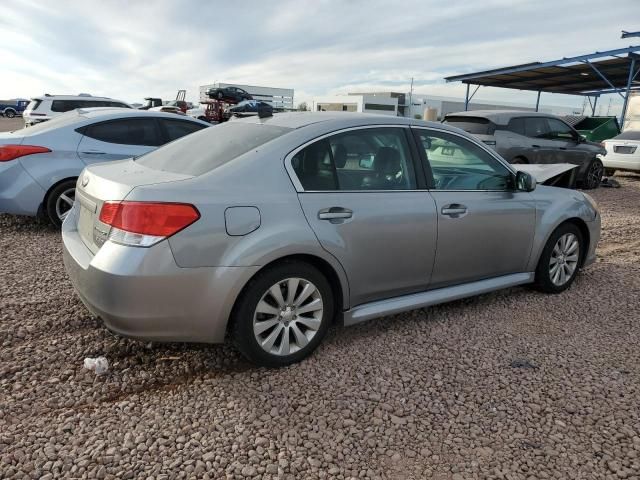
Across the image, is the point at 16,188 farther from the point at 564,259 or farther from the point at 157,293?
the point at 564,259

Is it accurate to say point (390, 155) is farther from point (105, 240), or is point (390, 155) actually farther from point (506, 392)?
point (105, 240)

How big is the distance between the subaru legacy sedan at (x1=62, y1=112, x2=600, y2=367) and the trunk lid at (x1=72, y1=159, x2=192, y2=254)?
0.04ft

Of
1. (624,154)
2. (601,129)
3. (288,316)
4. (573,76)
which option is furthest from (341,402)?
(573,76)

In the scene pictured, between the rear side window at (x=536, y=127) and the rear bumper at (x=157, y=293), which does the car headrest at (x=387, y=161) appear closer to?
the rear bumper at (x=157, y=293)

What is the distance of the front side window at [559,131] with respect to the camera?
432 inches

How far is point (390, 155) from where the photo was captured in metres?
3.67

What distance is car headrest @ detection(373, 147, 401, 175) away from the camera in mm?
3604

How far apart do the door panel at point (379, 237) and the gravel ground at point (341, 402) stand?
0.43 metres

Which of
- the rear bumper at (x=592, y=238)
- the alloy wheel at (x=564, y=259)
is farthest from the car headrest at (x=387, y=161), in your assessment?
the rear bumper at (x=592, y=238)

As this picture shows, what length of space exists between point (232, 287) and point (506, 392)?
172 cm

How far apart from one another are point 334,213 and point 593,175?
10.7 m

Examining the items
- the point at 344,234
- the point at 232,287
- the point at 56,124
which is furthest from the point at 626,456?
the point at 56,124

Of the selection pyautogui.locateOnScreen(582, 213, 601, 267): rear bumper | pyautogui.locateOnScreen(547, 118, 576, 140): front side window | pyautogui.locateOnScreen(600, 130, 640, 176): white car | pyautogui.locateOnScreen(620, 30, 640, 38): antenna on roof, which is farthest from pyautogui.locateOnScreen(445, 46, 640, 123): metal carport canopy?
pyautogui.locateOnScreen(582, 213, 601, 267): rear bumper

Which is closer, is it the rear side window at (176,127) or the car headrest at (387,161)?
the car headrest at (387,161)
